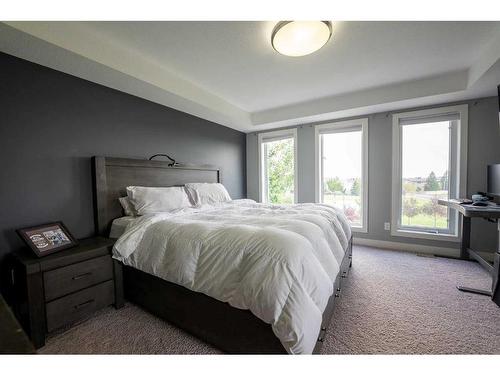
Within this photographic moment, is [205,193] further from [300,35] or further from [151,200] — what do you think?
[300,35]

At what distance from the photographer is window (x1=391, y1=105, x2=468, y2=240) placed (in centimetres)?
281

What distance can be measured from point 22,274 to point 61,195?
79 cm

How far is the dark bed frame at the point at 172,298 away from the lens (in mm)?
1164

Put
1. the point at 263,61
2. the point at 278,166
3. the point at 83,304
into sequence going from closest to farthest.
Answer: the point at 83,304
the point at 263,61
the point at 278,166

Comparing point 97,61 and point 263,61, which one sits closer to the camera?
point 97,61

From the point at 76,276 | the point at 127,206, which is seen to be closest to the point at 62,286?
the point at 76,276

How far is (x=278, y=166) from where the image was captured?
4.27 m

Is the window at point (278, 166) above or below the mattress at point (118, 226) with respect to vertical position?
above

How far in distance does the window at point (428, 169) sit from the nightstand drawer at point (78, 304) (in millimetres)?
3751

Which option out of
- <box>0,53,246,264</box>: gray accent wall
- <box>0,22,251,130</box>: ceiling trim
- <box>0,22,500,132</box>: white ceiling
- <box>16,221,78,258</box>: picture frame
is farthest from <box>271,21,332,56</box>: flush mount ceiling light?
<box>16,221,78,258</box>: picture frame

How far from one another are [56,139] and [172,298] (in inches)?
69.9

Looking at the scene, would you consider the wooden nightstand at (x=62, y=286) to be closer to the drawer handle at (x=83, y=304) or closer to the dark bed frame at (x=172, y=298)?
the drawer handle at (x=83, y=304)

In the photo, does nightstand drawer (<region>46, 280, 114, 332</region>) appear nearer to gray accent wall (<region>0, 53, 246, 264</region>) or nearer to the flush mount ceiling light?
gray accent wall (<region>0, 53, 246, 264</region>)

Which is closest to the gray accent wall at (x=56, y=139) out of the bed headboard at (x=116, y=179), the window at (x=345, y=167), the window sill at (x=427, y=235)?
the bed headboard at (x=116, y=179)
